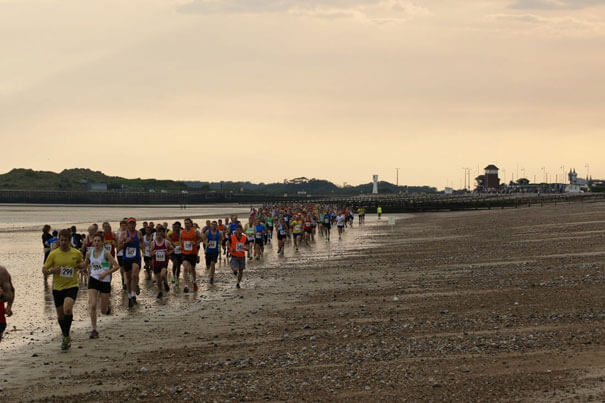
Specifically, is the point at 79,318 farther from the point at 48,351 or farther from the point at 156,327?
the point at 48,351

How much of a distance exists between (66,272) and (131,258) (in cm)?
463

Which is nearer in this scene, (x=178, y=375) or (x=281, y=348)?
(x=178, y=375)

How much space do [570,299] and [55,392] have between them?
8.72 metres

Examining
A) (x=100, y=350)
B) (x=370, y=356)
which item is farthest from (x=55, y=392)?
(x=370, y=356)

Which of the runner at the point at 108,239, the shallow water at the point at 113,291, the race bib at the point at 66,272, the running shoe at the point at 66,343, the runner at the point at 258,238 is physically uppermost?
the runner at the point at 108,239

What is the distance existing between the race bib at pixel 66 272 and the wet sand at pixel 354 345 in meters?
1.09

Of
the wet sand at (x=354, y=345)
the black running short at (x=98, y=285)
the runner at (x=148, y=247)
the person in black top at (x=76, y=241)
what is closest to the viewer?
the wet sand at (x=354, y=345)

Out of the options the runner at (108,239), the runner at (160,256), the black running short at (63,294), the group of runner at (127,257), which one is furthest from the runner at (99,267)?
the runner at (160,256)

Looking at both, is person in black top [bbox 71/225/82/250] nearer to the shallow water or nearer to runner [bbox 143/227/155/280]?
the shallow water

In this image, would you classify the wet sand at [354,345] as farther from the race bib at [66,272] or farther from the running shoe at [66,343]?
the race bib at [66,272]

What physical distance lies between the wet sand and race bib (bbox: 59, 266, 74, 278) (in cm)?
109

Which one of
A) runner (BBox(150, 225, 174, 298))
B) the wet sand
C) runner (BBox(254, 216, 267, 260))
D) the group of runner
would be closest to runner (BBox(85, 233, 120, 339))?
the group of runner

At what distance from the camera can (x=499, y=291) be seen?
14.7 metres

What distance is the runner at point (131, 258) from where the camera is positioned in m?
15.5
